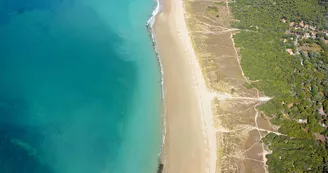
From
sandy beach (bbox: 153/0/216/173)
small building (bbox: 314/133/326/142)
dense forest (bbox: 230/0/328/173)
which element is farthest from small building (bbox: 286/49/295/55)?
small building (bbox: 314/133/326/142)

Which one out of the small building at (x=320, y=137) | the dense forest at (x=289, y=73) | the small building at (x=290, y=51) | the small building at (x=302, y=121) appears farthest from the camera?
the small building at (x=290, y=51)

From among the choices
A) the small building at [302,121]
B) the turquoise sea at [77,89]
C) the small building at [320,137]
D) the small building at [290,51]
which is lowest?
the small building at [320,137]

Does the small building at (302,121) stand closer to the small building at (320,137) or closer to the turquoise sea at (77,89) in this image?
the small building at (320,137)

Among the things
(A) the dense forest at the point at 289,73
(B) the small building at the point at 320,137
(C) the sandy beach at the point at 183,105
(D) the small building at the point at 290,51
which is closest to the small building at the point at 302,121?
(A) the dense forest at the point at 289,73

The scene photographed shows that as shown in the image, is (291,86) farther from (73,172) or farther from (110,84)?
(73,172)

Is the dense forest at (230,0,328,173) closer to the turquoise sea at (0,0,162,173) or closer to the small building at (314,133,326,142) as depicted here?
the small building at (314,133,326,142)

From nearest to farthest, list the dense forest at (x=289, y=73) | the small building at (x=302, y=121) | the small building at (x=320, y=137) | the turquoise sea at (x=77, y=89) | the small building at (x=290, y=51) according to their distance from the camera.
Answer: the turquoise sea at (x=77, y=89) → the dense forest at (x=289, y=73) → the small building at (x=320, y=137) → the small building at (x=302, y=121) → the small building at (x=290, y=51)


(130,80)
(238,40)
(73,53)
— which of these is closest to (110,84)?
(130,80)
